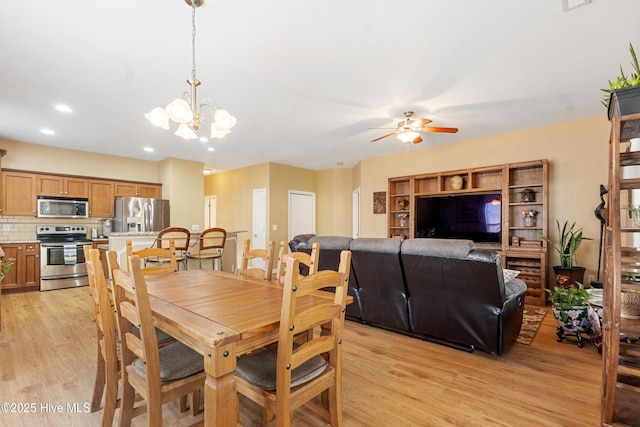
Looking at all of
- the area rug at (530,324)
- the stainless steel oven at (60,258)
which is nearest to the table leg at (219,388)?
the area rug at (530,324)

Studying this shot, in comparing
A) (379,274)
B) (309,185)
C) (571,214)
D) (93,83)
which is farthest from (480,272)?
(309,185)

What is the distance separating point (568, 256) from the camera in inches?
159

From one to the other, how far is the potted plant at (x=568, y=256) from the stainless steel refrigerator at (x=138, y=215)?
6.87 m

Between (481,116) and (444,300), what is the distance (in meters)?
2.79

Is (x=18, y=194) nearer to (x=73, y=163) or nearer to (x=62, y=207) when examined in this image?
(x=62, y=207)

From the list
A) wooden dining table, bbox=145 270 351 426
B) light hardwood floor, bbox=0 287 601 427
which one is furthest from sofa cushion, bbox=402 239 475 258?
wooden dining table, bbox=145 270 351 426

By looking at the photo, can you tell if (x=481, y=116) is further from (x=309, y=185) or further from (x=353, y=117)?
(x=309, y=185)

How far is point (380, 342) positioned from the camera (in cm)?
290

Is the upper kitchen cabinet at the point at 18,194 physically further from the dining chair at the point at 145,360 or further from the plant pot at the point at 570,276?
the plant pot at the point at 570,276

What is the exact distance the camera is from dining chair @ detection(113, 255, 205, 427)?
49.9 inches

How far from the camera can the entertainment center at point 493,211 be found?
14.6 feet

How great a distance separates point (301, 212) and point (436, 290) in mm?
5421

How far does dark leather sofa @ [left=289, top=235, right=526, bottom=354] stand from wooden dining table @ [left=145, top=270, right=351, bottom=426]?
1.15 metres

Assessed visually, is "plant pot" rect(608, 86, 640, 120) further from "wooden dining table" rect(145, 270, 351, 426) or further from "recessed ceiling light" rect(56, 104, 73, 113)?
"recessed ceiling light" rect(56, 104, 73, 113)
